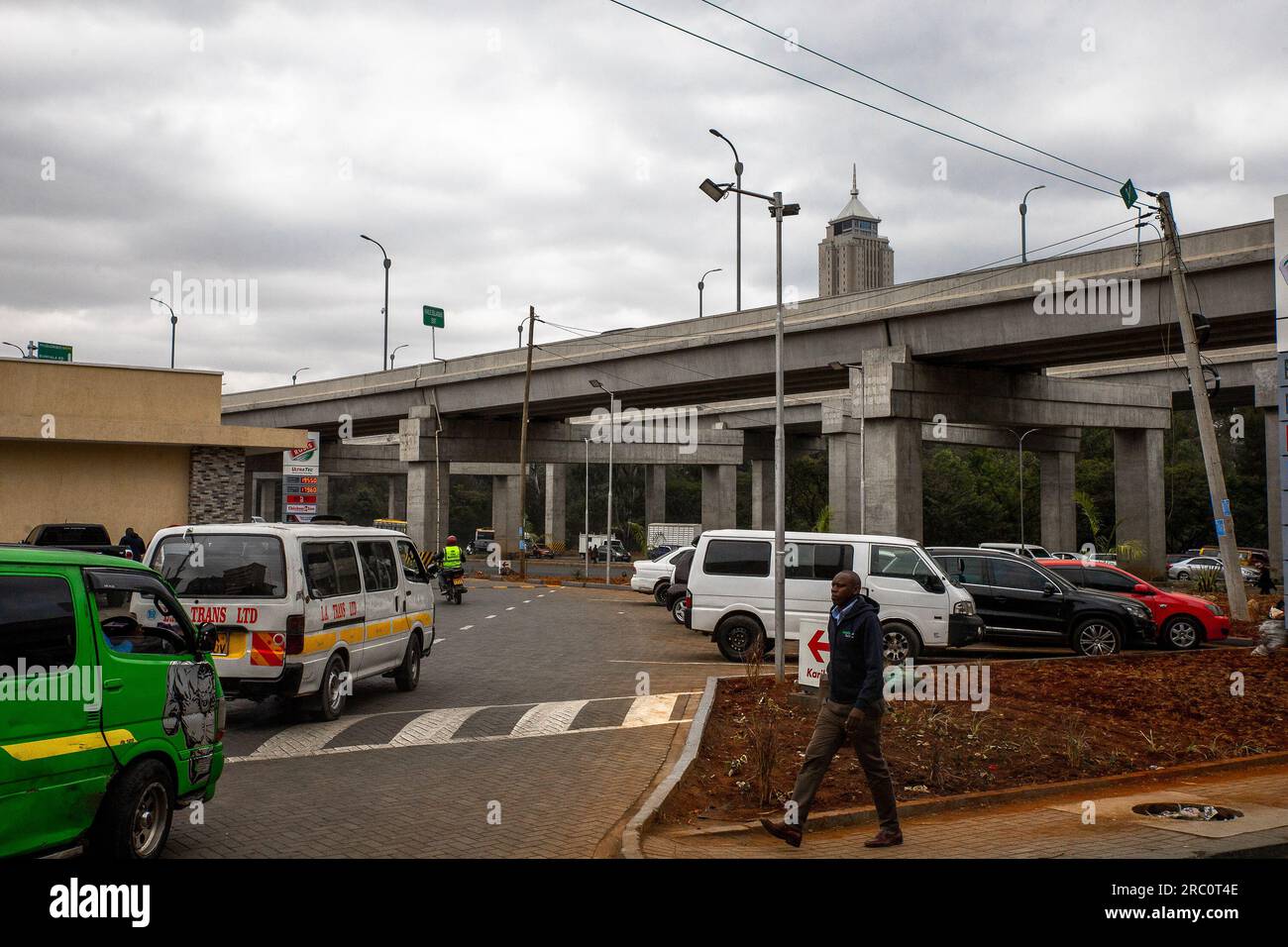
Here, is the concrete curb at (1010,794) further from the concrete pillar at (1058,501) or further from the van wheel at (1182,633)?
the concrete pillar at (1058,501)

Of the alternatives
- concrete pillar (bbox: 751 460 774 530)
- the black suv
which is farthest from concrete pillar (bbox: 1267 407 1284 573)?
the black suv

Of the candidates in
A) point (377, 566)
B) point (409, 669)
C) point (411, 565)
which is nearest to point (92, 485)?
point (411, 565)

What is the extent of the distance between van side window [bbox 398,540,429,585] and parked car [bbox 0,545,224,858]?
23.5 feet

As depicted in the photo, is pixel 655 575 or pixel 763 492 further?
pixel 763 492

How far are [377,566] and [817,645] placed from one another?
5718 millimetres

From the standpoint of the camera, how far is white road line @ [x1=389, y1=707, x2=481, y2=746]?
37.3 ft

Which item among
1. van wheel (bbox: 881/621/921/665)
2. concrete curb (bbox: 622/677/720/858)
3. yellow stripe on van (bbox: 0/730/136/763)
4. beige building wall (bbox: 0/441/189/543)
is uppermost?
beige building wall (bbox: 0/441/189/543)

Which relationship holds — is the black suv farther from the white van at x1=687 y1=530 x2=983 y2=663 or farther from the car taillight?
the car taillight

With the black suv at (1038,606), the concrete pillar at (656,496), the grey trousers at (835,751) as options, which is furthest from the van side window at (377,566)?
the concrete pillar at (656,496)

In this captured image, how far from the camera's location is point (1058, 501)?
189 ft

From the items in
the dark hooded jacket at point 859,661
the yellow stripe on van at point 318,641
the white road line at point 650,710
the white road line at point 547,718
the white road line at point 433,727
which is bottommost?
the white road line at point 650,710

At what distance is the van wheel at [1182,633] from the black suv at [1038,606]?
4.20ft

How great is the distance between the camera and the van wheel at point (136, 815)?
6.18 metres

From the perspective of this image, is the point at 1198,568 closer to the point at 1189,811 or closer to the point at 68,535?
the point at 1189,811
